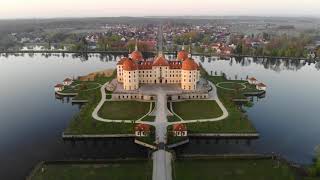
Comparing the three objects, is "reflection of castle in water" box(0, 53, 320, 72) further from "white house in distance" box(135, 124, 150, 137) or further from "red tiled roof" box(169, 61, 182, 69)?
"white house in distance" box(135, 124, 150, 137)

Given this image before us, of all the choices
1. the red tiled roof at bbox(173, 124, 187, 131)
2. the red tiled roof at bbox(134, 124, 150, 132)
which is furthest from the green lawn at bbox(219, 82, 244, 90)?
the red tiled roof at bbox(134, 124, 150, 132)

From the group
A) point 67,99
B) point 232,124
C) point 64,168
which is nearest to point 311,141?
point 232,124

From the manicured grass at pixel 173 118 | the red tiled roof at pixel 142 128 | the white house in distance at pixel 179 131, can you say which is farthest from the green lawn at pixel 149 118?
the white house in distance at pixel 179 131

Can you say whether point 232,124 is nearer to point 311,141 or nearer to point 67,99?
point 311,141

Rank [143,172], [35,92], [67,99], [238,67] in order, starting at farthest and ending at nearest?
1. [238,67]
2. [35,92]
3. [67,99]
4. [143,172]

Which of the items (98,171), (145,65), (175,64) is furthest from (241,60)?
(98,171)

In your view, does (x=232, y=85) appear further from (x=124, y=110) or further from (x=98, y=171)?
(x=98, y=171)

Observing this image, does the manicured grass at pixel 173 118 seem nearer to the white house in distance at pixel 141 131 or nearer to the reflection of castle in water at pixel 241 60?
the white house in distance at pixel 141 131
